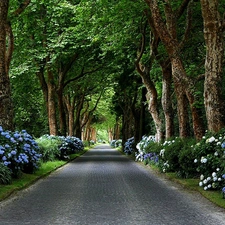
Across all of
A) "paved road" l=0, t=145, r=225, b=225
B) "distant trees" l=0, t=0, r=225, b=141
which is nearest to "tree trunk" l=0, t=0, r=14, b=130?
"distant trees" l=0, t=0, r=225, b=141

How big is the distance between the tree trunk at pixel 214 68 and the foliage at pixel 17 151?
20.2 ft

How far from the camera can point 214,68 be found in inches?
527

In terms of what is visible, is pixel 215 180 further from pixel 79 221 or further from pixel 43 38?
pixel 43 38

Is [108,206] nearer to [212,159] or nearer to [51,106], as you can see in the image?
[212,159]

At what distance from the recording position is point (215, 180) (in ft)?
37.0

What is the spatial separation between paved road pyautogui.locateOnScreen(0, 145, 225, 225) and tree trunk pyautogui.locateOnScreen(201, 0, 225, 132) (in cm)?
240

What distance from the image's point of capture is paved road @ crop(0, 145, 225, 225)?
8258 mm

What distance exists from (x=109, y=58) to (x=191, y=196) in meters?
24.4

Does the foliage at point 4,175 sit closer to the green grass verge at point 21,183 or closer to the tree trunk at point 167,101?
the green grass verge at point 21,183

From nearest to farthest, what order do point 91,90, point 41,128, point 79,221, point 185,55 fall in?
point 79,221 → point 185,55 → point 91,90 → point 41,128

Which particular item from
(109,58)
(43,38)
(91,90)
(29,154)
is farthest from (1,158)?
(91,90)

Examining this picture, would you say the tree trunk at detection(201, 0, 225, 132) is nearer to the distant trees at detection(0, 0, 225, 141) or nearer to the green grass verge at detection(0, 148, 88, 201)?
the distant trees at detection(0, 0, 225, 141)

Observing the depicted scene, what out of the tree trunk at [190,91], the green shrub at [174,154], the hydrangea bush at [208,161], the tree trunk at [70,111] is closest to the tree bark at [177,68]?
the tree trunk at [190,91]

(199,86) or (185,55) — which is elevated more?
(185,55)
